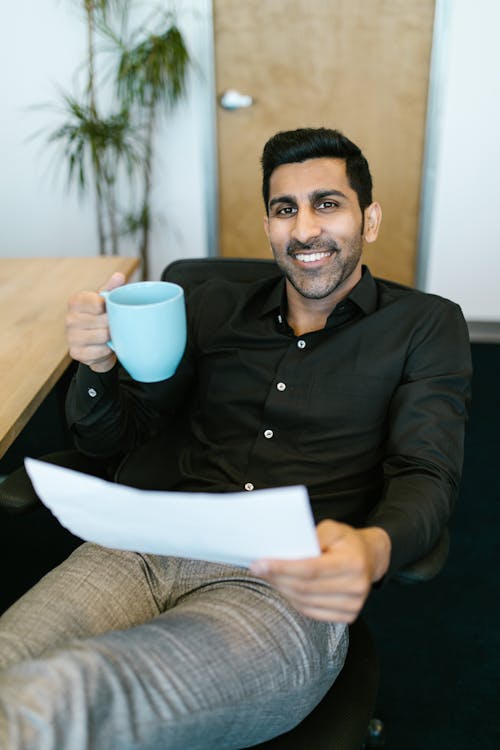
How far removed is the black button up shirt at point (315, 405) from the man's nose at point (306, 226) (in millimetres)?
132

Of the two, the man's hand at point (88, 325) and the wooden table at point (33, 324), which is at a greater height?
the man's hand at point (88, 325)

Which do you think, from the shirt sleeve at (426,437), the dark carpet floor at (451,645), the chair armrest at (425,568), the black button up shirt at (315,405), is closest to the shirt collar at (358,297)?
the black button up shirt at (315,405)

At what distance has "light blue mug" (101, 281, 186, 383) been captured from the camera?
2.98 feet

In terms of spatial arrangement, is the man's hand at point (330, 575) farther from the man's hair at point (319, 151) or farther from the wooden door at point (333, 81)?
the wooden door at point (333, 81)

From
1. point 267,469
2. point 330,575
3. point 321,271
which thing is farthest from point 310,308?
point 330,575

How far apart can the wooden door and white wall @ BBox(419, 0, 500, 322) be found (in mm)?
68

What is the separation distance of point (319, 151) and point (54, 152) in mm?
2117

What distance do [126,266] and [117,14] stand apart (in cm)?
159

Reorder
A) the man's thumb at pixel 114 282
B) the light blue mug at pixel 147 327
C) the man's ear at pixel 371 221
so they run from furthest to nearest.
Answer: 1. the man's ear at pixel 371 221
2. the man's thumb at pixel 114 282
3. the light blue mug at pixel 147 327

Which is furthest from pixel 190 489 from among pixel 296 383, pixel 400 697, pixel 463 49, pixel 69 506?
pixel 463 49

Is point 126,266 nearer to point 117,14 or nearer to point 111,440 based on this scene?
point 111,440

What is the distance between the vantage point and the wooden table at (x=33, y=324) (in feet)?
3.74

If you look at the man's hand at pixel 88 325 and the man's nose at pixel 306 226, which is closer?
the man's hand at pixel 88 325

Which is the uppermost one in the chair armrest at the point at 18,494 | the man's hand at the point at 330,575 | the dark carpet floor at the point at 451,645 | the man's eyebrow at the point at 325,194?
the man's eyebrow at the point at 325,194
